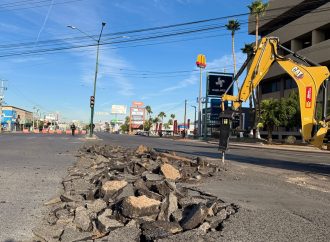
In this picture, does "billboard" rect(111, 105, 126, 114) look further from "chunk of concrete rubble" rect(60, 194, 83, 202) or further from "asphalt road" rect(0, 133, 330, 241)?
"chunk of concrete rubble" rect(60, 194, 83, 202)

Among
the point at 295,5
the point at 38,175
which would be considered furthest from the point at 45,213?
the point at 295,5

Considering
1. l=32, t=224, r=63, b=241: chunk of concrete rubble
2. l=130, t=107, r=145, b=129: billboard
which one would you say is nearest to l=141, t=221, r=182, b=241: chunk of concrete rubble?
l=32, t=224, r=63, b=241: chunk of concrete rubble

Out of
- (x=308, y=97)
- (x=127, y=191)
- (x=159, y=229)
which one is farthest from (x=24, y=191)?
(x=308, y=97)

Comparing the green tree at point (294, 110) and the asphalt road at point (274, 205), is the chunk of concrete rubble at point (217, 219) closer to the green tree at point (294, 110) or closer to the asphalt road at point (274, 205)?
the asphalt road at point (274, 205)

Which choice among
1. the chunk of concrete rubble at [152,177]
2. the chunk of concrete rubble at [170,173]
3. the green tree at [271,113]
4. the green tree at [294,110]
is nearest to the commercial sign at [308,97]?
the chunk of concrete rubble at [170,173]

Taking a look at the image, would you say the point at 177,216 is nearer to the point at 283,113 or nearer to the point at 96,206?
the point at 96,206

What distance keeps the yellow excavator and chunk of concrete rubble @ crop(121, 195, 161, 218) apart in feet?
31.4

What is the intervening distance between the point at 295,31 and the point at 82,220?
63.5m

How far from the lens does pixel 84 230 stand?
19.5 feet

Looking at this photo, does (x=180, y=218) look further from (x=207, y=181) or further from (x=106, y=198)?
(x=207, y=181)

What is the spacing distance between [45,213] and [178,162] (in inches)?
306

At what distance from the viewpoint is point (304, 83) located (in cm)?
1506

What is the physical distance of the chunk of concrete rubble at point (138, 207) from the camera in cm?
642

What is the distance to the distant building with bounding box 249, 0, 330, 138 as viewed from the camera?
56.5m
